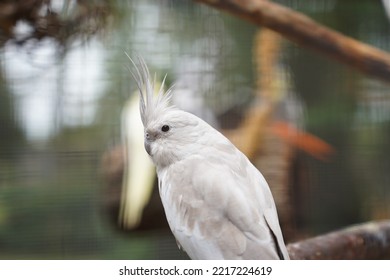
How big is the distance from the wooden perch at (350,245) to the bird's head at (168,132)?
26cm

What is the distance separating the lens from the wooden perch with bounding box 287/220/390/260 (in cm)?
98

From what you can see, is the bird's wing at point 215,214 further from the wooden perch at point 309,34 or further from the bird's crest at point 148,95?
the wooden perch at point 309,34

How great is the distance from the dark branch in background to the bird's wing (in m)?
0.33

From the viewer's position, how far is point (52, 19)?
101cm

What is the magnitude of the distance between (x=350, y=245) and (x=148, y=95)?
45 centimetres

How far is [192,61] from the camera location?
3.36 feet

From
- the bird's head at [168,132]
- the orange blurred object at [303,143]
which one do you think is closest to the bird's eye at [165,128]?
the bird's head at [168,132]

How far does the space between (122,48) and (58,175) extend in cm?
26

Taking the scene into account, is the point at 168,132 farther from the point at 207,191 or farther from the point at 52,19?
the point at 52,19

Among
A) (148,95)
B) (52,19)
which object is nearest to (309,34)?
(148,95)

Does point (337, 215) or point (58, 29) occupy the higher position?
point (58, 29)

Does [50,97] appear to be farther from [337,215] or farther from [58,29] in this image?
[337,215]

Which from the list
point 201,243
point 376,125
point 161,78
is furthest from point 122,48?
point 376,125

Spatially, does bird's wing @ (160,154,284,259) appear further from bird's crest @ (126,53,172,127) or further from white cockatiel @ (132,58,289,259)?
bird's crest @ (126,53,172,127)
